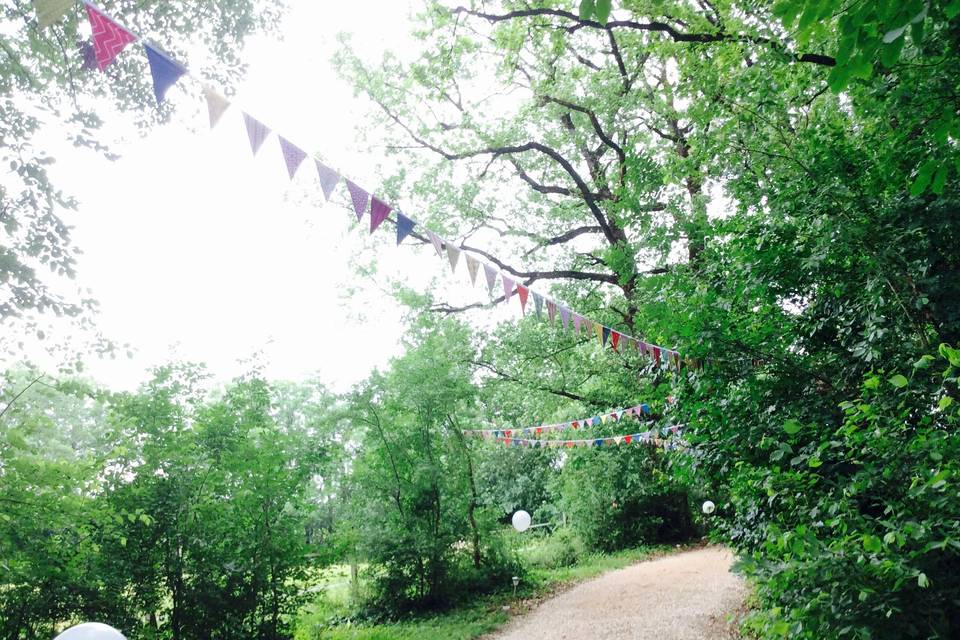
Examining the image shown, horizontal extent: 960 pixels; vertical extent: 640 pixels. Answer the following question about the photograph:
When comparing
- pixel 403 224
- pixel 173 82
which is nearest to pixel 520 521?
pixel 403 224

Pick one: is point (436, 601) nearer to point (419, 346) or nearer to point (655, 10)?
point (419, 346)

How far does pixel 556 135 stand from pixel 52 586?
31.4 ft

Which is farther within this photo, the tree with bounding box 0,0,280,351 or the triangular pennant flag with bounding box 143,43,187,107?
the tree with bounding box 0,0,280,351

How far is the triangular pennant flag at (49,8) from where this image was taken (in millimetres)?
2318

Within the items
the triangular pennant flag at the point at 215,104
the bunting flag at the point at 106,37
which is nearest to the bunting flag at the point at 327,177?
the triangular pennant flag at the point at 215,104

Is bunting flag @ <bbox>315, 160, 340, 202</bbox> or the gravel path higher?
bunting flag @ <bbox>315, 160, 340, 202</bbox>

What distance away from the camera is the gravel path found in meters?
6.77

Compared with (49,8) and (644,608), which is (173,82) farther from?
(644,608)

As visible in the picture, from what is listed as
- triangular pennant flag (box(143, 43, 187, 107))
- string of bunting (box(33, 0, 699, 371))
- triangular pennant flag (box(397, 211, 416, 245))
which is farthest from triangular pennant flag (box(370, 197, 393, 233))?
triangular pennant flag (box(143, 43, 187, 107))

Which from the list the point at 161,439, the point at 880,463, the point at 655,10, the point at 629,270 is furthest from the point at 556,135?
the point at 880,463

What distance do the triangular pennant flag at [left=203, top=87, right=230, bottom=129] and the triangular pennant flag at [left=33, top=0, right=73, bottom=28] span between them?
2.22ft

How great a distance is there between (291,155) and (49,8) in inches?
49.8

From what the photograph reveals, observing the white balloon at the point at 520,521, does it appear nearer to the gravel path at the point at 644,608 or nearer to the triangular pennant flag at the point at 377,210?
the gravel path at the point at 644,608

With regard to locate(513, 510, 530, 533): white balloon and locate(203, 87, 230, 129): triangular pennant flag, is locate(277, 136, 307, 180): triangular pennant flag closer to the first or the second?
locate(203, 87, 230, 129): triangular pennant flag
